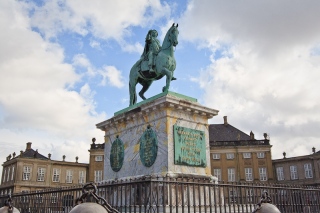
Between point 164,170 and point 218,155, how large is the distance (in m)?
47.5

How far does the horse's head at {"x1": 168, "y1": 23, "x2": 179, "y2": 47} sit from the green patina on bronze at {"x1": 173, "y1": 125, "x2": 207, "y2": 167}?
3.15 m

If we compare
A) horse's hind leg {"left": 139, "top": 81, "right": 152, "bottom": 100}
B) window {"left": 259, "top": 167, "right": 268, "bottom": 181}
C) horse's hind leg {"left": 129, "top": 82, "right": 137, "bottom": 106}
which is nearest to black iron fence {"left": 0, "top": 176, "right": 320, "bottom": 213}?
horse's hind leg {"left": 129, "top": 82, "right": 137, "bottom": 106}

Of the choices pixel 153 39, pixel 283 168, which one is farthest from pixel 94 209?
pixel 283 168

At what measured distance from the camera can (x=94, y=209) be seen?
336 centimetres

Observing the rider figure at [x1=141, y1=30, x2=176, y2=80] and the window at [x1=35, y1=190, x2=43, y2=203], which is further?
the rider figure at [x1=141, y1=30, x2=176, y2=80]

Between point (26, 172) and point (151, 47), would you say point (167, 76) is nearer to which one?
point (151, 47)

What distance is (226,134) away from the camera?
57750 mm

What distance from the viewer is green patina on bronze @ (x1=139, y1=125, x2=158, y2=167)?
974 cm

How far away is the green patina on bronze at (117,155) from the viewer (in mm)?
11109

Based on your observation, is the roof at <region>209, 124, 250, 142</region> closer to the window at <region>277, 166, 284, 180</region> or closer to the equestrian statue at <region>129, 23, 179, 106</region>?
the window at <region>277, 166, 284, 180</region>

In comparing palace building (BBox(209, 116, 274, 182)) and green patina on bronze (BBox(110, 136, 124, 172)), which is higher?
palace building (BBox(209, 116, 274, 182))

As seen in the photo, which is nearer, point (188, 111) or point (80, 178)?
point (188, 111)

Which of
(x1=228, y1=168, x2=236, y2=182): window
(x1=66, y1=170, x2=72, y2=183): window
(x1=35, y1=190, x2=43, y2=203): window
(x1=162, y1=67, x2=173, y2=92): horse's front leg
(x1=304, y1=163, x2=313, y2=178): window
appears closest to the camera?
(x1=35, y1=190, x2=43, y2=203): window

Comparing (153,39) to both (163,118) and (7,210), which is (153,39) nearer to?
(163,118)
